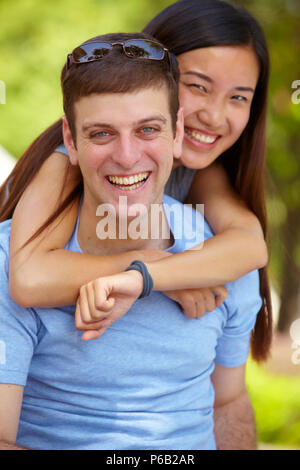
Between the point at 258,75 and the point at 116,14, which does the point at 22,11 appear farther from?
the point at 258,75

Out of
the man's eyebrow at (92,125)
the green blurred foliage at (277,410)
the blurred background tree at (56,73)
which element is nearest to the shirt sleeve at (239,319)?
the man's eyebrow at (92,125)

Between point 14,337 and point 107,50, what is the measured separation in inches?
30.7

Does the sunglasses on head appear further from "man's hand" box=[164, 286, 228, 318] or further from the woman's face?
"man's hand" box=[164, 286, 228, 318]

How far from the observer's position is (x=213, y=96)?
1977mm

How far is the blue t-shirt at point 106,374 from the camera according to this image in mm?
1657

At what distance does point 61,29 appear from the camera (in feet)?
19.5

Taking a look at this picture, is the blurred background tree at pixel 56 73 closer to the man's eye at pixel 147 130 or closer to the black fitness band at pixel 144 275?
the man's eye at pixel 147 130

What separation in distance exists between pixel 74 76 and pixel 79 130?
14 centimetres

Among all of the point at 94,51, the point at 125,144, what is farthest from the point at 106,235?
the point at 94,51

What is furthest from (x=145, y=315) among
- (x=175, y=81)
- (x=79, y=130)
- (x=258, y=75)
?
(x=258, y=75)

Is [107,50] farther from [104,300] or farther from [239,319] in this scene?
[239,319]

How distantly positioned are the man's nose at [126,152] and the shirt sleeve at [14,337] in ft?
1.42

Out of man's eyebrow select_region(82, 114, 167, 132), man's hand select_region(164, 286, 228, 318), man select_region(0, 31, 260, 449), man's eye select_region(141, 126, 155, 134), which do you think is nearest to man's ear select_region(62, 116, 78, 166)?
man select_region(0, 31, 260, 449)

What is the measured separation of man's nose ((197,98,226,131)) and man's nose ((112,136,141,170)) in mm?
474
